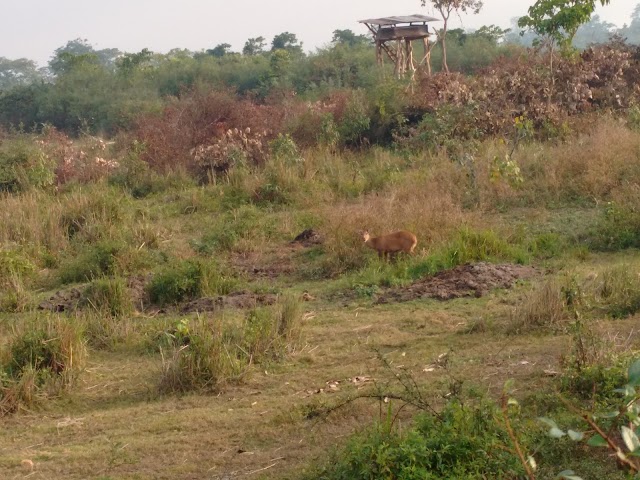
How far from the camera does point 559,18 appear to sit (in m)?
13.5

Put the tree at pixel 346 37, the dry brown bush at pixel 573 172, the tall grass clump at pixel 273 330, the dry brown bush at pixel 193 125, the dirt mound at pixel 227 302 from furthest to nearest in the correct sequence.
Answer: the tree at pixel 346 37 < the dry brown bush at pixel 193 125 < the dry brown bush at pixel 573 172 < the dirt mound at pixel 227 302 < the tall grass clump at pixel 273 330

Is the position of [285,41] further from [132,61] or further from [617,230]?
[617,230]

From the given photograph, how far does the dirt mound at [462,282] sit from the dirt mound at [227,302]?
40.6 inches

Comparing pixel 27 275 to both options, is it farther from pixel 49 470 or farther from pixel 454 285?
pixel 49 470

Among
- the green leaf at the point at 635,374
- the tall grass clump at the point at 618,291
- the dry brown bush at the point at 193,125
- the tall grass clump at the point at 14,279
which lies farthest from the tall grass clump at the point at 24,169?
the green leaf at the point at 635,374

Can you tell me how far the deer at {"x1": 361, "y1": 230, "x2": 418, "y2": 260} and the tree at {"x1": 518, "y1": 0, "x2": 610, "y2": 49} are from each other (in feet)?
19.4

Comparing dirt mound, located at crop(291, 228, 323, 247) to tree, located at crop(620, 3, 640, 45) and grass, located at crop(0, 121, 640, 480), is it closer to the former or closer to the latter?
grass, located at crop(0, 121, 640, 480)

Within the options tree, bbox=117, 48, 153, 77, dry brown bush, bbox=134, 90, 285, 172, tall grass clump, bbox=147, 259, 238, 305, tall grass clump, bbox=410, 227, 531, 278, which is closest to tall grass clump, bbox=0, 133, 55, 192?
dry brown bush, bbox=134, 90, 285, 172

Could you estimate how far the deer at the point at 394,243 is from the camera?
8.88 meters

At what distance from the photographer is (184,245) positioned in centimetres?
1062

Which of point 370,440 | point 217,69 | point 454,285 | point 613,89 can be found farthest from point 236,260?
point 217,69

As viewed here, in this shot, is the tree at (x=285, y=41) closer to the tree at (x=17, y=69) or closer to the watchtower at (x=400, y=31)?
the watchtower at (x=400, y=31)

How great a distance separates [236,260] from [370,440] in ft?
19.7

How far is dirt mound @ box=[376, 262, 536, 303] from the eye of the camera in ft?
25.6
